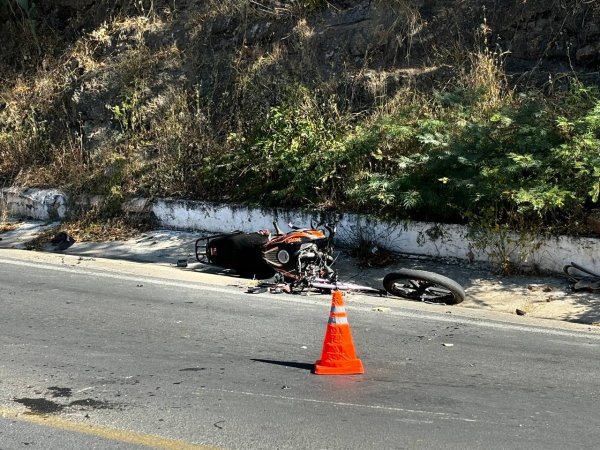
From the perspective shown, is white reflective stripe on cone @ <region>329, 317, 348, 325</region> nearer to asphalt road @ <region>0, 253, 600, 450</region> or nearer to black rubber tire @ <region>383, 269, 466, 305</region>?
asphalt road @ <region>0, 253, 600, 450</region>

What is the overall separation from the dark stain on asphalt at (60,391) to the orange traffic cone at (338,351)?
6.14ft

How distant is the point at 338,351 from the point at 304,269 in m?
3.38

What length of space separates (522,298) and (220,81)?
7.88m

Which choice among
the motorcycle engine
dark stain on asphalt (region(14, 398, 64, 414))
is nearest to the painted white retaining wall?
the motorcycle engine

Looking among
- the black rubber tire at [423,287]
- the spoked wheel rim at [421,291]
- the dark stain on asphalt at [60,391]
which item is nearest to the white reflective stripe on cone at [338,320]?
the dark stain on asphalt at [60,391]

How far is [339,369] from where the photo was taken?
657cm

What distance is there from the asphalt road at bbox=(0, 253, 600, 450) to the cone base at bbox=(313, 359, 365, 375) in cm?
7

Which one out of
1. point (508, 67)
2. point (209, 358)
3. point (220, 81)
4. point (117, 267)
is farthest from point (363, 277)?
point (220, 81)

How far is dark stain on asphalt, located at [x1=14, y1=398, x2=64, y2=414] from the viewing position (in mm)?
5656

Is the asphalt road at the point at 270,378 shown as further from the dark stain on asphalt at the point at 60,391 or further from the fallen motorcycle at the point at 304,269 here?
the fallen motorcycle at the point at 304,269

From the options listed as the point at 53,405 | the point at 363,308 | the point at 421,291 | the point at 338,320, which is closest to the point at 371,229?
the point at 421,291

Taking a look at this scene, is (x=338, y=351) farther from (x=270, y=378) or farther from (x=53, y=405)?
(x=53, y=405)

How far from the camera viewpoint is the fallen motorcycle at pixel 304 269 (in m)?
9.49

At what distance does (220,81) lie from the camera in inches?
608
